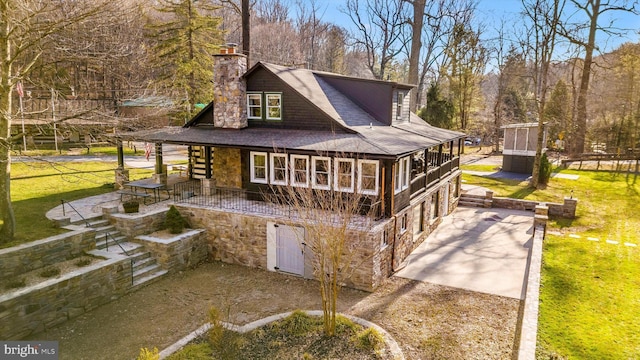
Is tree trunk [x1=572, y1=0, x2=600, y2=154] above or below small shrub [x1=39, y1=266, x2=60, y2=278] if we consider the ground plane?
above

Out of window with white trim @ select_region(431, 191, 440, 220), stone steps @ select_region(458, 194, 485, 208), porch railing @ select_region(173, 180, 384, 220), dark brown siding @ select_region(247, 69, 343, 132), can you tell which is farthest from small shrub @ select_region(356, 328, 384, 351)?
stone steps @ select_region(458, 194, 485, 208)

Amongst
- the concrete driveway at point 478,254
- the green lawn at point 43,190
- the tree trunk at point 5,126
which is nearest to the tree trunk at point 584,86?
the concrete driveway at point 478,254

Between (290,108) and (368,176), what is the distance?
5000mm

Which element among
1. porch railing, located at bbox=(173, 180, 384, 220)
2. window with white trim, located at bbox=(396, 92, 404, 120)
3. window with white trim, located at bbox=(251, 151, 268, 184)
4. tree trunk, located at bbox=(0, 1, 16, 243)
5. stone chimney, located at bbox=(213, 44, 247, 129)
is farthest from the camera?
window with white trim, located at bbox=(396, 92, 404, 120)

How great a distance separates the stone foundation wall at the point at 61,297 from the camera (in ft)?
32.3

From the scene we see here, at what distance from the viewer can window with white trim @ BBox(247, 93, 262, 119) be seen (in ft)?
57.1

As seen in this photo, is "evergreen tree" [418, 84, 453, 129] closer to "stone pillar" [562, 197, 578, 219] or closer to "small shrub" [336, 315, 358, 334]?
"stone pillar" [562, 197, 578, 219]

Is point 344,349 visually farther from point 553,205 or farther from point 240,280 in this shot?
point 553,205

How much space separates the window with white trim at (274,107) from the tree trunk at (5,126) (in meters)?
8.83

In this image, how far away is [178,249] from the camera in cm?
1401

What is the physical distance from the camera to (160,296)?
12305 mm

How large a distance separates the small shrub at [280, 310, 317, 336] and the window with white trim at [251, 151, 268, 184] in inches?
267

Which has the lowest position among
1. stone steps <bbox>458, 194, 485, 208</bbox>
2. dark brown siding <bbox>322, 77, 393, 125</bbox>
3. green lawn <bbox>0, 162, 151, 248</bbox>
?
stone steps <bbox>458, 194, 485, 208</bbox>

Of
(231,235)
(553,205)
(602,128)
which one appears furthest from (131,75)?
(602,128)
